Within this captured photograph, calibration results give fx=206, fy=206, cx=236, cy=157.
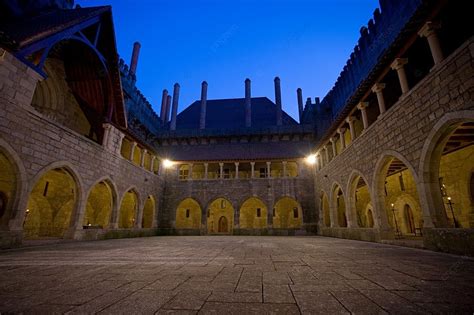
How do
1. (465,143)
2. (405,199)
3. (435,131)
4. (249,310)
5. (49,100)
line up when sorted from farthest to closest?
(405,199), (49,100), (465,143), (435,131), (249,310)

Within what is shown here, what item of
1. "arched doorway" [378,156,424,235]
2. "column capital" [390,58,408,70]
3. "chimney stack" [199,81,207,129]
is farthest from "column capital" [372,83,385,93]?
"chimney stack" [199,81,207,129]

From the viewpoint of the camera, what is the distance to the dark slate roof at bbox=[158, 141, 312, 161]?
770 inches

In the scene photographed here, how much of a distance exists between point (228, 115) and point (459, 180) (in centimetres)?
2495

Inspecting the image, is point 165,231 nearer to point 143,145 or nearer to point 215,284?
point 143,145

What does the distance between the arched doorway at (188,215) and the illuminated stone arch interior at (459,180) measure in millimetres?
18584

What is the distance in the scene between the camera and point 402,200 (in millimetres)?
13039

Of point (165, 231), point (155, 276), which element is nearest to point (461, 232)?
point (155, 276)

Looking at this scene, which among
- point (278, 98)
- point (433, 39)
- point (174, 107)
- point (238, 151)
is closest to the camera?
point (433, 39)

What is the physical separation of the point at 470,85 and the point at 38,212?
18.7 metres

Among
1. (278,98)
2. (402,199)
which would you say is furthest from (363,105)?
(278,98)

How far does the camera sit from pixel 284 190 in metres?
17.6

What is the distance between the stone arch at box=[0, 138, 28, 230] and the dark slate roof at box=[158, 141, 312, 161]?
12692 mm

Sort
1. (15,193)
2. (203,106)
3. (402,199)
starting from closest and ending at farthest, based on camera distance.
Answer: (15,193) < (402,199) < (203,106)

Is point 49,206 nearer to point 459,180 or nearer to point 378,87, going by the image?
point 378,87
